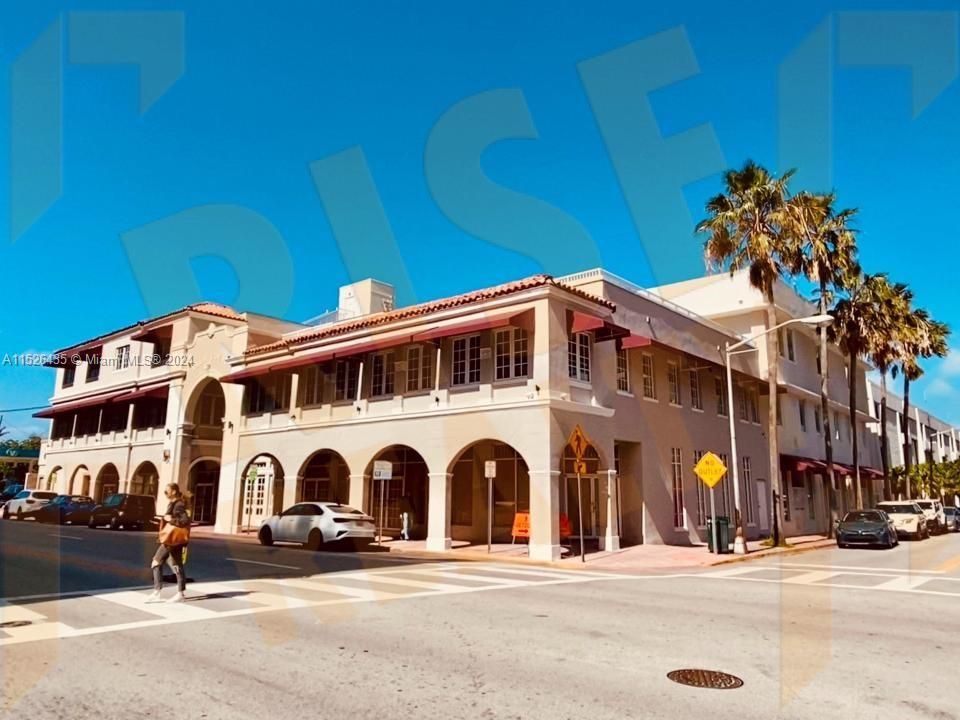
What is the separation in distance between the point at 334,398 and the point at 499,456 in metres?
6.99

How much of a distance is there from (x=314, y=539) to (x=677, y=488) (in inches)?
538

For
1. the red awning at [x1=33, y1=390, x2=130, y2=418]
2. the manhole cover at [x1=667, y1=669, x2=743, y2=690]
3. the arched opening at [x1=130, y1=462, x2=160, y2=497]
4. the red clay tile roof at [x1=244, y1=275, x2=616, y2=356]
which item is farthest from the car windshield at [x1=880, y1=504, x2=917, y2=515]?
the red awning at [x1=33, y1=390, x2=130, y2=418]

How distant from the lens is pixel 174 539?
970 cm

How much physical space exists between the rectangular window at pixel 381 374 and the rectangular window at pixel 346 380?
0.77 metres

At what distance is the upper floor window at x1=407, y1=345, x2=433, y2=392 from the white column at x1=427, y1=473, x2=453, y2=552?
3.31 meters

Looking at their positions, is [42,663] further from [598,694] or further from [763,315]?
[763,315]

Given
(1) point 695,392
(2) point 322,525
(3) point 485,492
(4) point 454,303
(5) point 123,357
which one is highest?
(5) point 123,357

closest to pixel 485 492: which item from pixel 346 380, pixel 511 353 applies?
pixel 511 353

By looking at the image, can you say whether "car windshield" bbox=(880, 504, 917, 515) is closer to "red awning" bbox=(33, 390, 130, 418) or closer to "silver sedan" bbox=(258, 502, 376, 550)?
"silver sedan" bbox=(258, 502, 376, 550)

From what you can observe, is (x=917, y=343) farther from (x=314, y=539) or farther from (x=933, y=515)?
(x=314, y=539)

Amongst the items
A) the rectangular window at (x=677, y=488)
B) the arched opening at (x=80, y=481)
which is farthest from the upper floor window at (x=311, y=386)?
the arched opening at (x=80, y=481)

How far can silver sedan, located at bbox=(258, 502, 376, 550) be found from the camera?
798 inches

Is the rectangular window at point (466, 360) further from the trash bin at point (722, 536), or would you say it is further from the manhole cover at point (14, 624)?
the manhole cover at point (14, 624)

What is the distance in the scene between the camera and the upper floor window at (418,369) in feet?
79.1
